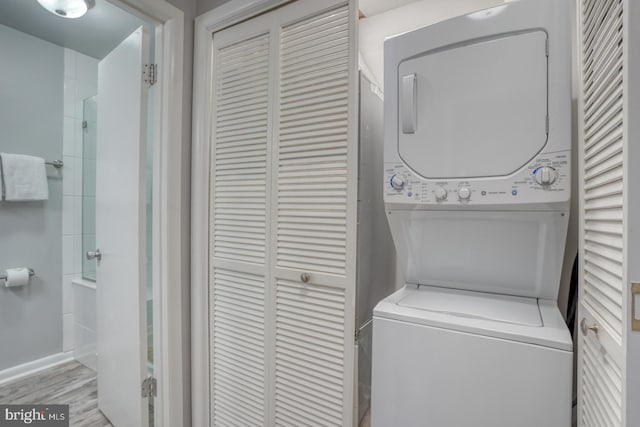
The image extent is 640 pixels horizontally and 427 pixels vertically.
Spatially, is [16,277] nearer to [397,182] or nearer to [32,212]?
[32,212]

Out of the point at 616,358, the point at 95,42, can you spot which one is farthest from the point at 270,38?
the point at 95,42

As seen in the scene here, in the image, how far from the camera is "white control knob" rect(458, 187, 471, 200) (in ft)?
3.00

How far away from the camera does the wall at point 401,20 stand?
1493mm

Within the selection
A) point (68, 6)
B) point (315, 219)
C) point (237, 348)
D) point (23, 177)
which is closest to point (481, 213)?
point (315, 219)

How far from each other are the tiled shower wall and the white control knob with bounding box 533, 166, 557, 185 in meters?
3.25

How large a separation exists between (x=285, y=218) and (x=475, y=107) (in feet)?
2.72

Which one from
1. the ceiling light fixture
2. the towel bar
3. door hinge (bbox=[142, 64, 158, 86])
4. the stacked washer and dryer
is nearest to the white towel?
the towel bar

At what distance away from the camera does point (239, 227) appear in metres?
1.48

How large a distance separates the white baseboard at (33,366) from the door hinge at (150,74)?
2.44 meters

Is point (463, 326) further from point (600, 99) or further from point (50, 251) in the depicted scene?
point (50, 251)

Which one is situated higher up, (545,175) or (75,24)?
(75,24)

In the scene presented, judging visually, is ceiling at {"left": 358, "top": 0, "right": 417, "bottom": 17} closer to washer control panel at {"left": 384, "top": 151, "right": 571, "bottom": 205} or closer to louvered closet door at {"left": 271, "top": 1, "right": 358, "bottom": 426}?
louvered closet door at {"left": 271, "top": 1, "right": 358, "bottom": 426}

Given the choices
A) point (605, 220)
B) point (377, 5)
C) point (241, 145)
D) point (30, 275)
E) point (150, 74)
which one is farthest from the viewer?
point (30, 275)

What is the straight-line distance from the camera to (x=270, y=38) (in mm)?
1389
